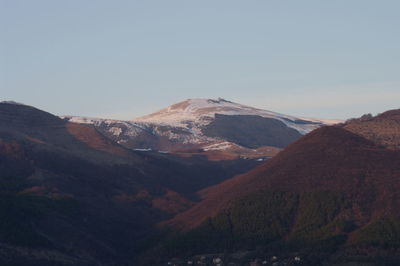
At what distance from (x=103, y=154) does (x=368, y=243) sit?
7810 centimetres

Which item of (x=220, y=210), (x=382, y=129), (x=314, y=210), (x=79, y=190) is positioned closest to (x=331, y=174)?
(x=314, y=210)

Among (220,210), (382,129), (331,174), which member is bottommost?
(220,210)

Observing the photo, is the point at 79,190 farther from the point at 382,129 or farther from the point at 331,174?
the point at 382,129

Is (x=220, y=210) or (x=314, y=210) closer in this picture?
(x=314, y=210)

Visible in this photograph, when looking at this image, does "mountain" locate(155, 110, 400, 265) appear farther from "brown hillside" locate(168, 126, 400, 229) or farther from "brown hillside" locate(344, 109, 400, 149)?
"brown hillside" locate(344, 109, 400, 149)

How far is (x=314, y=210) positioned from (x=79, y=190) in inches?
1709

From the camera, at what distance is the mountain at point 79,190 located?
98.8 metres

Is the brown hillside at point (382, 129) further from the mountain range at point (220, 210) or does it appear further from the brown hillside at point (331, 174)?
the brown hillside at point (331, 174)

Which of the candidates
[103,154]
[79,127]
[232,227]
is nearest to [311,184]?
[232,227]

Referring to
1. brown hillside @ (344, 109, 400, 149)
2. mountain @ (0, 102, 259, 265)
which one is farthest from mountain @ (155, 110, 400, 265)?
mountain @ (0, 102, 259, 265)

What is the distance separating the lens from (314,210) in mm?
102438

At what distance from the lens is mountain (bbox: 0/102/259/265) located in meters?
98.8

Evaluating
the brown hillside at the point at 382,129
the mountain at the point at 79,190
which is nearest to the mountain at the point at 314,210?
the brown hillside at the point at 382,129

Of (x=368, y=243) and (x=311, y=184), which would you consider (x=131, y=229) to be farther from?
(x=368, y=243)
